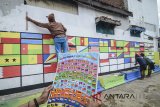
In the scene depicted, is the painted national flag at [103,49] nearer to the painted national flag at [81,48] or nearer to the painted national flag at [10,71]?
the painted national flag at [81,48]

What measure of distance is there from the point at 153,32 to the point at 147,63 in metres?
5.13

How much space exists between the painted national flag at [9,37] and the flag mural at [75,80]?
2893 mm

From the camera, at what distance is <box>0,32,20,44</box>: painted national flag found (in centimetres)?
461

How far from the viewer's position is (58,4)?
247 inches

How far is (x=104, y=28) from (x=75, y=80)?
655 cm

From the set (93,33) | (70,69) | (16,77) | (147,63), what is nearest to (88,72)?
(70,69)

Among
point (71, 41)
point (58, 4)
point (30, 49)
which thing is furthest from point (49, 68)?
point (58, 4)

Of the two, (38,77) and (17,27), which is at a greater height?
(17,27)

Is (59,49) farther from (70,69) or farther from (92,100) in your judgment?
(92,100)

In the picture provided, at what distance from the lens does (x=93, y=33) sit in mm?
7699

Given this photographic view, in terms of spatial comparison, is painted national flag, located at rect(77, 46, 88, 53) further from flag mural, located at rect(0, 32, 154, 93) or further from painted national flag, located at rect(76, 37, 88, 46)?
painted national flag, located at rect(76, 37, 88, 46)

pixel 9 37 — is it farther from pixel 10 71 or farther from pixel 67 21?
pixel 67 21

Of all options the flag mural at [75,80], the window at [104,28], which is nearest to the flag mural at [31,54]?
the window at [104,28]

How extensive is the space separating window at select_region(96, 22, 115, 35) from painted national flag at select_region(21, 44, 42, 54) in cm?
351
